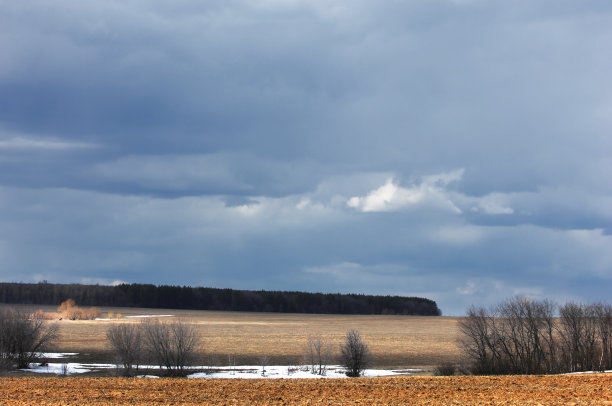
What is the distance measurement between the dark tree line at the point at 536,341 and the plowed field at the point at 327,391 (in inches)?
984

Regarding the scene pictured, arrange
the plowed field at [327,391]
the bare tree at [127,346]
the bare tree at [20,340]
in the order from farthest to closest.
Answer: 1. the bare tree at [20,340]
2. the bare tree at [127,346]
3. the plowed field at [327,391]

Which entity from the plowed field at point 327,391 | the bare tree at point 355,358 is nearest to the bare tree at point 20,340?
the plowed field at point 327,391

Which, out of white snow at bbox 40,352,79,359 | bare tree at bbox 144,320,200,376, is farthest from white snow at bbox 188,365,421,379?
white snow at bbox 40,352,79,359

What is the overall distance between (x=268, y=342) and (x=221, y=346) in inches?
330

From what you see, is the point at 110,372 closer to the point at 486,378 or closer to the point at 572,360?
the point at 486,378

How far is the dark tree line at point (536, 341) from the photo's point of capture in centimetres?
5566

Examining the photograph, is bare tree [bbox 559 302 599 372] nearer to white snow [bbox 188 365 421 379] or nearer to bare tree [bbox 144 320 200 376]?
white snow [bbox 188 365 421 379]

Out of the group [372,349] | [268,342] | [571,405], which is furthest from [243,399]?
[268,342]

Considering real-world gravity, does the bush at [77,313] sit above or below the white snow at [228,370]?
above

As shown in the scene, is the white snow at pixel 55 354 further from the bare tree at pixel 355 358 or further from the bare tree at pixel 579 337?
the bare tree at pixel 579 337

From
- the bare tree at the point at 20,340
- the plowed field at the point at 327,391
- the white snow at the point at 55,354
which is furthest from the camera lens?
the white snow at the point at 55,354

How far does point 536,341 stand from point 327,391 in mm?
40656

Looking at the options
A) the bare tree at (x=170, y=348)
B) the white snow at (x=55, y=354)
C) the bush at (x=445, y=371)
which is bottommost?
the bush at (x=445, y=371)

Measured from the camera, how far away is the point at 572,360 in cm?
5700
